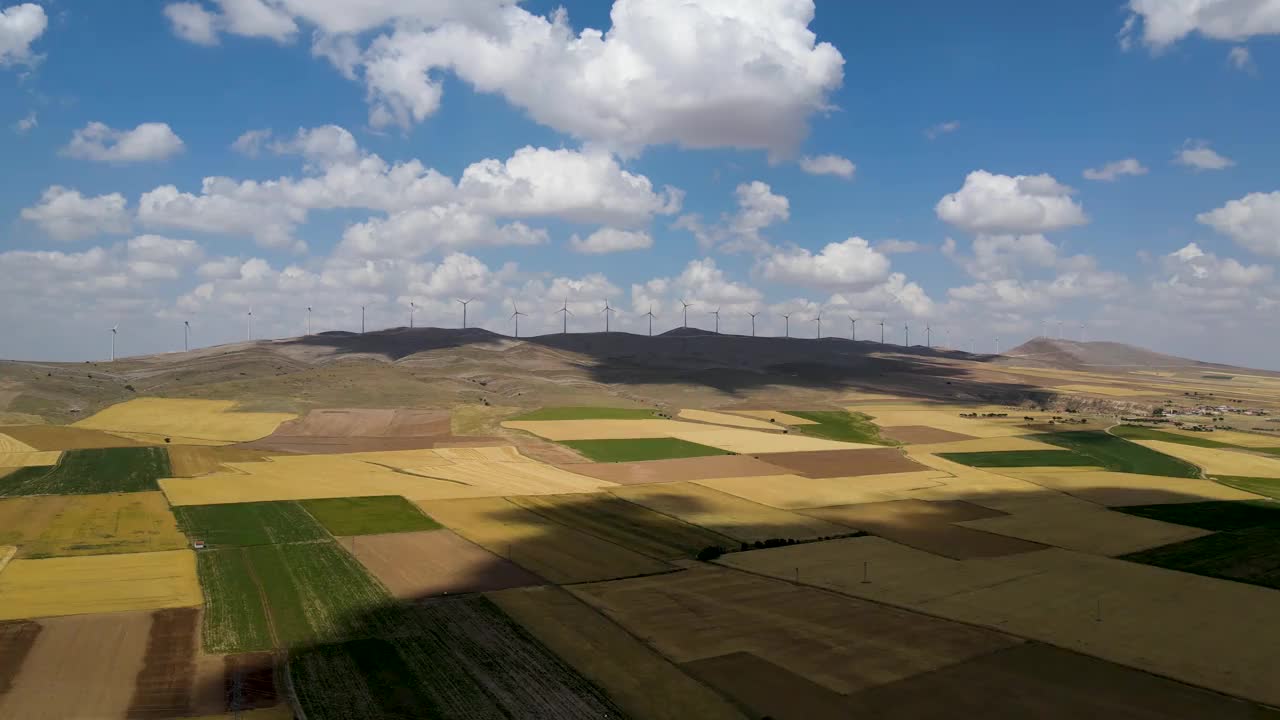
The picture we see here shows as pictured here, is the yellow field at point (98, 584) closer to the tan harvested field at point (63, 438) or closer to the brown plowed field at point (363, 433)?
the brown plowed field at point (363, 433)

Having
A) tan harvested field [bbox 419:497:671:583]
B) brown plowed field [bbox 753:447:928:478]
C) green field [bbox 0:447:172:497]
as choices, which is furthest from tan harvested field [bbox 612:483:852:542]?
green field [bbox 0:447:172:497]

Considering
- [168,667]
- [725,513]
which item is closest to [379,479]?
[725,513]

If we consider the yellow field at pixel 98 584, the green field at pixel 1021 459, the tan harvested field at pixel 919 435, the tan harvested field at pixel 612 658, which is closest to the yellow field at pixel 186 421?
the yellow field at pixel 98 584

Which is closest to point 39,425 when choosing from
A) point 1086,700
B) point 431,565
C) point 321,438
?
point 321,438

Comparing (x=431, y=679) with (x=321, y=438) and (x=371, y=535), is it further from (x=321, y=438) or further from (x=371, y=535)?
(x=321, y=438)

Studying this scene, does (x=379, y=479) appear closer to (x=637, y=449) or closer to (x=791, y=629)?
(x=637, y=449)
